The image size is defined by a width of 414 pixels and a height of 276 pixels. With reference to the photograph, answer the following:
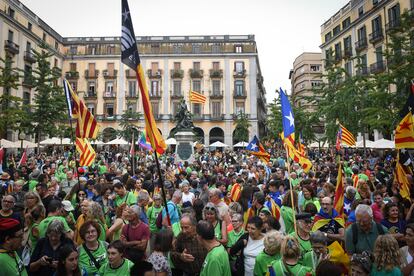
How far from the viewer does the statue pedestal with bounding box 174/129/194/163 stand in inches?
892

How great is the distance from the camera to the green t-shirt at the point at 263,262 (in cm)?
356

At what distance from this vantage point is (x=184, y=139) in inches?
912

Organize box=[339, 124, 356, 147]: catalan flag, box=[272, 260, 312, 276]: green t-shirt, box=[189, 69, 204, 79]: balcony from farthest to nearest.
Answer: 1. box=[189, 69, 204, 79]: balcony
2. box=[339, 124, 356, 147]: catalan flag
3. box=[272, 260, 312, 276]: green t-shirt

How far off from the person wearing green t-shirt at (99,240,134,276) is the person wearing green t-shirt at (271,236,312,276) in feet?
5.17

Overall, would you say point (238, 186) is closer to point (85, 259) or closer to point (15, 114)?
point (85, 259)

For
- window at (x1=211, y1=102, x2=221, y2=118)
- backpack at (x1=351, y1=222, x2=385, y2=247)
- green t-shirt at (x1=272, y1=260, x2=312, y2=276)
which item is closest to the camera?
green t-shirt at (x1=272, y1=260, x2=312, y2=276)

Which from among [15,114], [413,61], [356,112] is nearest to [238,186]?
[413,61]

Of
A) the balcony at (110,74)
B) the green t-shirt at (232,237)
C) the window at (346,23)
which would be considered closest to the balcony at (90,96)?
the balcony at (110,74)

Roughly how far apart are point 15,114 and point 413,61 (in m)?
23.1

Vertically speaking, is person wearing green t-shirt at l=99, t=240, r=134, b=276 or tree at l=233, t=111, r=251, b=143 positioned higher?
tree at l=233, t=111, r=251, b=143

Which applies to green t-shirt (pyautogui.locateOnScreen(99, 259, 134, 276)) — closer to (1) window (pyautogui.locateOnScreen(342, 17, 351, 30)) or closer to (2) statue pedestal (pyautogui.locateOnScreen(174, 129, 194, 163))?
(2) statue pedestal (pyautogui.locateOnScreen(174, 129, 194, 163))

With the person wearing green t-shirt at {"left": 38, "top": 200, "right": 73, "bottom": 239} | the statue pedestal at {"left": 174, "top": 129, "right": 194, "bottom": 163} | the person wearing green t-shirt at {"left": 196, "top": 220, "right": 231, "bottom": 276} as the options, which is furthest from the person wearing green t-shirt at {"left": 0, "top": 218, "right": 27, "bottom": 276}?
the statue pedestal at {"left": 174, "top": 129, "right": 194, "bottom": 163}

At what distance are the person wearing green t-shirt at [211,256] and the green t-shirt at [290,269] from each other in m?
0.51

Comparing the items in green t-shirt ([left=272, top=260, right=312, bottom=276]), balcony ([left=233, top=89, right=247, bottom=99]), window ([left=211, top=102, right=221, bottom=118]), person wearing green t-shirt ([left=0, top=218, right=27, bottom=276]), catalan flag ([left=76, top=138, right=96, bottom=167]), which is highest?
balcony ([left=233, top=89, right=247, bottom=99])
